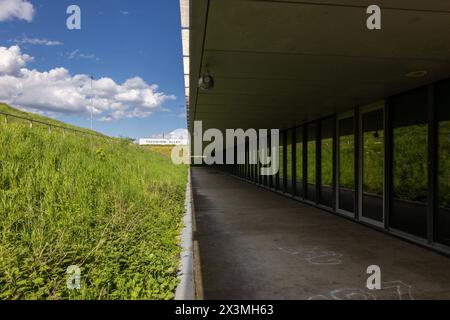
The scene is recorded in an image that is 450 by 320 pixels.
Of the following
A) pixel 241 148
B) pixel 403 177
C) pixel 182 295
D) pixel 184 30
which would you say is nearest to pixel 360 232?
pixel 182 295

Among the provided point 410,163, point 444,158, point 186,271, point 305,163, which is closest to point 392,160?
point 444,158

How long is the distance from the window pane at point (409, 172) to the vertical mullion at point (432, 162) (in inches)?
41.8

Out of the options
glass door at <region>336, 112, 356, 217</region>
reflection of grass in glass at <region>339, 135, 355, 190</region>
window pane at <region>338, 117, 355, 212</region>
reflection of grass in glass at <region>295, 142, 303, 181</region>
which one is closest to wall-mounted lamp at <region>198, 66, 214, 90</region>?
glass door at <region>336, 112, 356, 217</region>

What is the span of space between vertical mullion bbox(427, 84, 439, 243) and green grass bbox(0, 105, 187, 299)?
13.9 feet

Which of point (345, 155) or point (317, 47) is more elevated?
point (317, 47)

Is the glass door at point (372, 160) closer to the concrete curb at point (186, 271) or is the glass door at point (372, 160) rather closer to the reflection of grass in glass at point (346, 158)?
the reflection of grass in glass at point (346, 158)

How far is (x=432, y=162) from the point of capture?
527 centimetres

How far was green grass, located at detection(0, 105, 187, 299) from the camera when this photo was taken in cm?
330

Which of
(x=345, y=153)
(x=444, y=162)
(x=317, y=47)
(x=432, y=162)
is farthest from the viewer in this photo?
(x=345, y=153)

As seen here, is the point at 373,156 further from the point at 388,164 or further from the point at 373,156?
the point at 388,164

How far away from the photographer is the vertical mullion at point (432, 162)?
5234 millimetres

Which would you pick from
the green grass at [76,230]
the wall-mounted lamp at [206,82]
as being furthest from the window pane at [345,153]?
the wall-mounted lamp at [206,82]

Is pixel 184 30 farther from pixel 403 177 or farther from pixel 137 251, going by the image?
pixel 403 177

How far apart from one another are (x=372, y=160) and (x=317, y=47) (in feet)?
21.9
